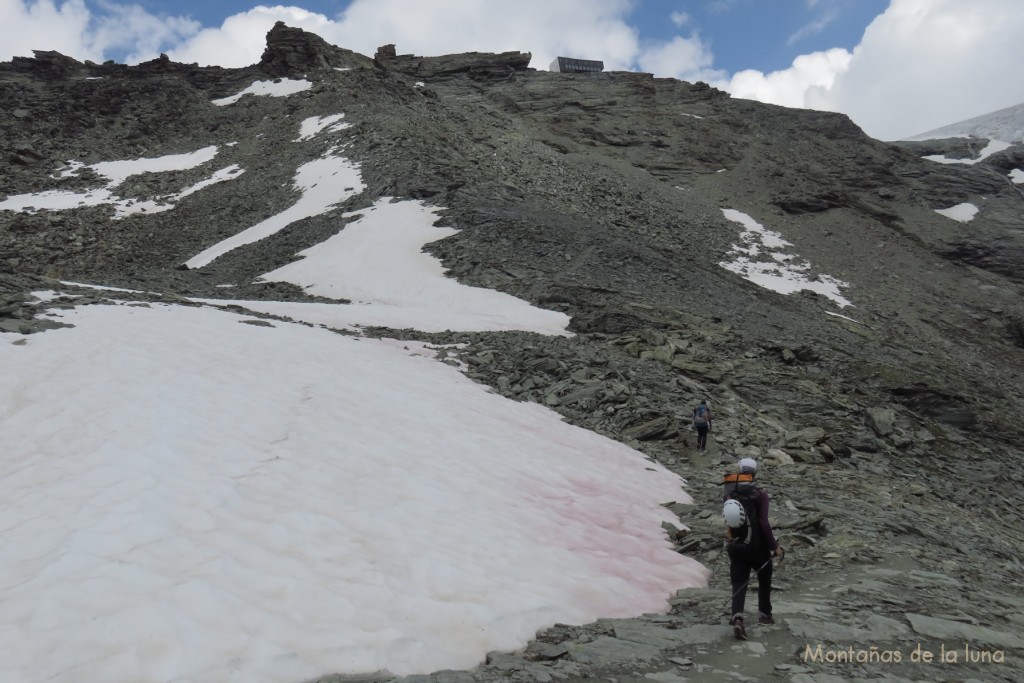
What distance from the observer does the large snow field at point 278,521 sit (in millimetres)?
5293

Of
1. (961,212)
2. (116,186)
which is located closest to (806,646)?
(116,186)

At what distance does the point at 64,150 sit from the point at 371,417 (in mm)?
57494

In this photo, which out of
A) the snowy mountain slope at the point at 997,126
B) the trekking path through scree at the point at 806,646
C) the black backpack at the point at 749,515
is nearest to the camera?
the trekking path through scree at the point at 806,646

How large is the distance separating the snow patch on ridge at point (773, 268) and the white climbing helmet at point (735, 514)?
106 feet

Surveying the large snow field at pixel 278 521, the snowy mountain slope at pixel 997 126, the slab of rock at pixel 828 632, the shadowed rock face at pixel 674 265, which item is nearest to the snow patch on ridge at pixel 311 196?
the shadowed rock face at pixel 674 265

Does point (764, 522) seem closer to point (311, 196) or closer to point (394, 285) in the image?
point (394, 285)

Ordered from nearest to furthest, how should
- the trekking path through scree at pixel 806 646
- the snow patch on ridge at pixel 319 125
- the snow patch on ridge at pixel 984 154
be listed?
the trekking path through scree at pixel 806 646, the snow patch on ridge at pixel 319 125, the snow patch on ridge at pixel 984 154

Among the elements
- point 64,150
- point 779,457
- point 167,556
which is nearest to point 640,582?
point 167,556

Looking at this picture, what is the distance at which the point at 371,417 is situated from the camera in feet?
40.8

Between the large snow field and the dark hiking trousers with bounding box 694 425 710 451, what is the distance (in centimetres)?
199

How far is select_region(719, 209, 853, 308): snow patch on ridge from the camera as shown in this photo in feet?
126

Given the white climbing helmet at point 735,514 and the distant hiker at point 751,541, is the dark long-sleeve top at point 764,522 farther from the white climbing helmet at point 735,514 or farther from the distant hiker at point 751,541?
the white climbing helmet at point 735,514

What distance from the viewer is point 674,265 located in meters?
33.1

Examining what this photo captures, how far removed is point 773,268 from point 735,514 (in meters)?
37.5
